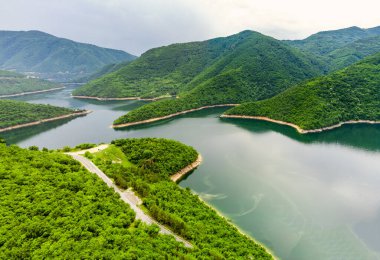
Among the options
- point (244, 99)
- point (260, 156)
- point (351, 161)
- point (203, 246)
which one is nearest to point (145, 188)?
point (203, 246)

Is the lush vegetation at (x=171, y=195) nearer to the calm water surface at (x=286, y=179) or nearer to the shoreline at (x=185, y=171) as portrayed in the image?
the shoreline at (x=185, y=171)

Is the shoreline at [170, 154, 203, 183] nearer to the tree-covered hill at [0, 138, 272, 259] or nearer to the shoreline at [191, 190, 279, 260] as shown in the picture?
the tree-covered hill at [0, 138, 272, 259]

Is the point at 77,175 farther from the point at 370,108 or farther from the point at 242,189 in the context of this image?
the point at 370,108

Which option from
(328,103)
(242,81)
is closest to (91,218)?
(328,103)

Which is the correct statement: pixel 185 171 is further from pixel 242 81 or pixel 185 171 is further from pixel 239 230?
pixel 242 81

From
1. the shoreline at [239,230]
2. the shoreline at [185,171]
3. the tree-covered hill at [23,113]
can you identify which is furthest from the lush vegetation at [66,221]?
the tree-covered hill at [23,113]

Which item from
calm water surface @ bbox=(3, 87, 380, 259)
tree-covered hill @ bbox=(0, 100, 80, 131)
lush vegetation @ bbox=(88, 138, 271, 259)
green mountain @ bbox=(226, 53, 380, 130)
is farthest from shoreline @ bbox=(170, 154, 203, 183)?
tree-covered hill @ bbox=(0, 100, 80, 131)
